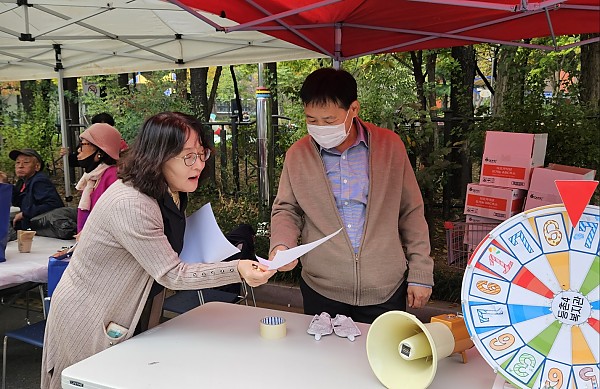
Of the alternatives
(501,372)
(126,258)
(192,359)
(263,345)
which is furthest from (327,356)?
(126,258)

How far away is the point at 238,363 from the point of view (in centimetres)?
177

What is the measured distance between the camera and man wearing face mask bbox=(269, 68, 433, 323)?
7.30 ft

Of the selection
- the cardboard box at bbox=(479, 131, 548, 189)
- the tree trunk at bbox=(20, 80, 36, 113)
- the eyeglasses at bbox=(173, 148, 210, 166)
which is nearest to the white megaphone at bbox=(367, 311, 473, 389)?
the eyeglasses at bbox=(173, 148, 210, 166)

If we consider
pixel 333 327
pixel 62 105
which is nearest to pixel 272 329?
pixel 333 327

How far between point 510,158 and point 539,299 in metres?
2.61

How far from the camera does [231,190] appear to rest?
759cm

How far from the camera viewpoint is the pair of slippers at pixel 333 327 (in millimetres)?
1994

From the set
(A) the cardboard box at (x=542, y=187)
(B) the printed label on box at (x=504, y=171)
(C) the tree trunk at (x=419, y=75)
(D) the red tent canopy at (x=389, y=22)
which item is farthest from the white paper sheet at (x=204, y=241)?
(C) the tree trunk at (x=419, y=75)

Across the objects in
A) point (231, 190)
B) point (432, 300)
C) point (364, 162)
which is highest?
point (364, 162)

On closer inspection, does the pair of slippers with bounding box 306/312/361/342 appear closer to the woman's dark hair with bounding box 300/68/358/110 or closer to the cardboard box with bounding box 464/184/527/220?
the woman's dark hair with bounding box 300/68/358/110

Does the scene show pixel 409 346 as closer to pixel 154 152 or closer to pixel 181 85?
pixel 154 152

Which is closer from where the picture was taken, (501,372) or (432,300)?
(501,372)

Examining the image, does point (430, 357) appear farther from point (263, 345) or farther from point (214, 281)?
point (214, 281)

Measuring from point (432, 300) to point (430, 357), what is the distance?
3.44 meters
